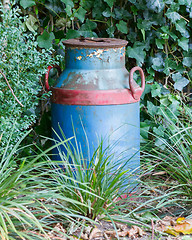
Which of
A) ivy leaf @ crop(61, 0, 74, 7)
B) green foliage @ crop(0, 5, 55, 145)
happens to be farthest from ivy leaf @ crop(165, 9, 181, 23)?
green foliage @ crop(0, 5, 55, 145)

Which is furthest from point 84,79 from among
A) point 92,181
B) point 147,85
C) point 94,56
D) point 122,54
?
point 147,85

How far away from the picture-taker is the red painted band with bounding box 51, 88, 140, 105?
2.63 metres

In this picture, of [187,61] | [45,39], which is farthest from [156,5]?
[45,39]

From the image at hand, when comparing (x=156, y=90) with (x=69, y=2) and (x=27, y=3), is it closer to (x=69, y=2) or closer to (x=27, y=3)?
(x=69, y=2)

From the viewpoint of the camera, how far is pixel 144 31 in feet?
11.5

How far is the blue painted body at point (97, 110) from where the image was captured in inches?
105

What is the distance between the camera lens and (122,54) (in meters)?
2.80

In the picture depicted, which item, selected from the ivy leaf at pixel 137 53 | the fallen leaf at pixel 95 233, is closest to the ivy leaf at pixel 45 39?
the ivy leaf at pixel 137 53

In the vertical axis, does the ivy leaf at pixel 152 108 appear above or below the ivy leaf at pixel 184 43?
below

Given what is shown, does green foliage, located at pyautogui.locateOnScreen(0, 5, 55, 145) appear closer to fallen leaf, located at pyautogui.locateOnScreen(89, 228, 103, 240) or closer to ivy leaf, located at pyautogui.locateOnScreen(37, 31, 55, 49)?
ivy leaf, located at pyautogui.locateOnScreen(37, 31, 55, 49)

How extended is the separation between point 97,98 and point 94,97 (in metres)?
0.02

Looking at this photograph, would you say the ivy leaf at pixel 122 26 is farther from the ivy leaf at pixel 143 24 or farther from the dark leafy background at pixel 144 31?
the ivy leaf at pixel 143 24

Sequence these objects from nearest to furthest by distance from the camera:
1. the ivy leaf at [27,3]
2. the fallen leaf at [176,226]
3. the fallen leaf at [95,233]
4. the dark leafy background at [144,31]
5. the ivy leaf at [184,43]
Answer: the fallen leaf at [95,233] < the fallen leaf at [176,226] < the ivy leaf at [27,3] < the dark leafy background at [144,31] < the ivy leaf at [184,43]

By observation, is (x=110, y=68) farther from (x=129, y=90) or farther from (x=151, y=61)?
(x=151, y=61)
